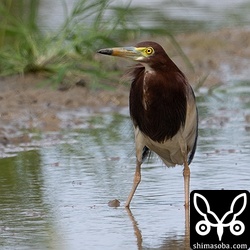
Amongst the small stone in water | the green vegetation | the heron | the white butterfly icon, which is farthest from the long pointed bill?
the green vegetation

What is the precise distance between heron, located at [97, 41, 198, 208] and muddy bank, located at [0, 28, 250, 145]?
2442mm

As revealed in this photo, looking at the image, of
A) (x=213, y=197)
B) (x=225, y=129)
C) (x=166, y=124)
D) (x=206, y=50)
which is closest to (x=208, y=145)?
(x=225, y=129)

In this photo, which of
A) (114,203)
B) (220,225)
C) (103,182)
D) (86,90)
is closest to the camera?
(220,225)

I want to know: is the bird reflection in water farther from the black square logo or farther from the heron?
the heron

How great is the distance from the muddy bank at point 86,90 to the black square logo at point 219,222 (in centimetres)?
342

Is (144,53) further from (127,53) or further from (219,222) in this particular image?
(219,222)

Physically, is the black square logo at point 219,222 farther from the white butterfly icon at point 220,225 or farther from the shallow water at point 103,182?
the shallow water at point 103,182

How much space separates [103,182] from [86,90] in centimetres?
380

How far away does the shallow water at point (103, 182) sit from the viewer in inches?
264

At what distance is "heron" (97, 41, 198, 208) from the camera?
738cm

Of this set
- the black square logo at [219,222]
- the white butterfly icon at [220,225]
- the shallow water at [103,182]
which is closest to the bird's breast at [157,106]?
the shallow water at [103,182]

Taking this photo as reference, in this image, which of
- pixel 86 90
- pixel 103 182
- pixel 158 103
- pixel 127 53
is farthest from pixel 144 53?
pixel 86 90

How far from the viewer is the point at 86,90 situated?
39.1ft

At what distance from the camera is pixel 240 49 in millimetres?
14500
